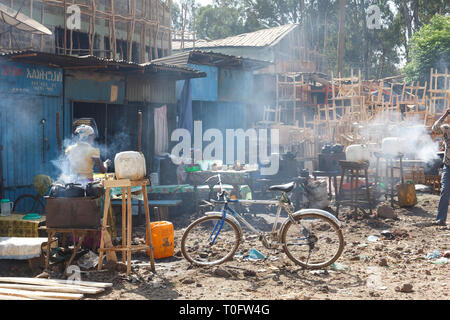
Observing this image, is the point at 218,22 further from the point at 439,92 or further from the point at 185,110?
the point at 185,110

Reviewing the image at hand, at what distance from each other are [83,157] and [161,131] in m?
7.05

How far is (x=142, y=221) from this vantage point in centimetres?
1047

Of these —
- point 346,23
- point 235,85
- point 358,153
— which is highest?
point 346,23

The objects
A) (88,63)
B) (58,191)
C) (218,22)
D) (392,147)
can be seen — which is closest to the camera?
(58,191)

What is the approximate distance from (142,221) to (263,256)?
4.15 meters

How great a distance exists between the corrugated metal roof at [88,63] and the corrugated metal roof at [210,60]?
2545 mm

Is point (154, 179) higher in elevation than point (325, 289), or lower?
higher

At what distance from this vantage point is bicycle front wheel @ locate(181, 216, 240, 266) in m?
6.68

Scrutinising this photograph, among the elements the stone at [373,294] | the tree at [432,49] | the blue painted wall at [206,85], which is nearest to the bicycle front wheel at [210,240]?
the stone at [373,294]

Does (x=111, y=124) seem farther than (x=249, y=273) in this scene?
Yes

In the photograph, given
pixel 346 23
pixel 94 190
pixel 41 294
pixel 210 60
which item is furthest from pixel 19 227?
pixel 346 23

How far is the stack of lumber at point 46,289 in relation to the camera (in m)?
5.17

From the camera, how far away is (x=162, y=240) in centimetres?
730
